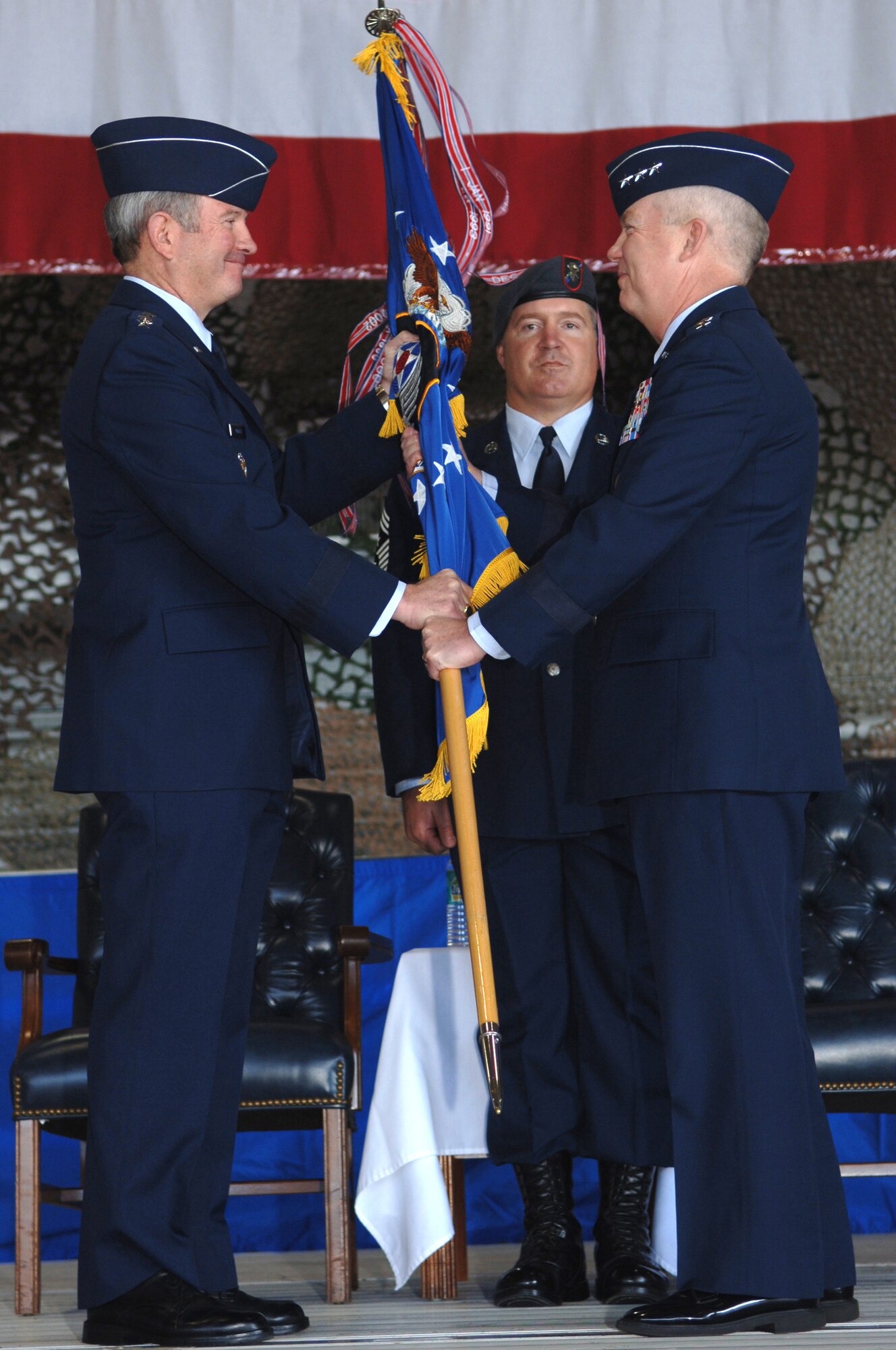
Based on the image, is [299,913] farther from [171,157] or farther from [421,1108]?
[171,157]

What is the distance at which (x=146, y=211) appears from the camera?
2465mm

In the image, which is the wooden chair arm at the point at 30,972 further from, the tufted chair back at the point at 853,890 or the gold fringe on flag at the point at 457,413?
the tufted chair back at the point at 853,890

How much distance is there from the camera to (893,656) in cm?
382

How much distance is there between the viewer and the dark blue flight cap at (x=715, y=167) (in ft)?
7.82

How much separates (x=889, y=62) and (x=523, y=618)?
1.95 m

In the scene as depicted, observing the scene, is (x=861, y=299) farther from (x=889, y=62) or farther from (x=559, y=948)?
(x=559, y=948)

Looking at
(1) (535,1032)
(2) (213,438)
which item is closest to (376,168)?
(2) (213,438)

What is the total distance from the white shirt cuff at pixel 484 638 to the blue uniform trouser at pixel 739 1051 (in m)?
0.30

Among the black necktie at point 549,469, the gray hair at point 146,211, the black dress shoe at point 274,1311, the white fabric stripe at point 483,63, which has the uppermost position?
the white fabric stripe at point 483,63

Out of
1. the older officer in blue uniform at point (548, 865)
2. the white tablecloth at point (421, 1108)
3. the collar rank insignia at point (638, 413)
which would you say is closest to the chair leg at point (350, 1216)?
the white tablecloth at point (421, 1108)

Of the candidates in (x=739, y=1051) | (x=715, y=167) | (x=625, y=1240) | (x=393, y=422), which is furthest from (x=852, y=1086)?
(x=715, y=167)

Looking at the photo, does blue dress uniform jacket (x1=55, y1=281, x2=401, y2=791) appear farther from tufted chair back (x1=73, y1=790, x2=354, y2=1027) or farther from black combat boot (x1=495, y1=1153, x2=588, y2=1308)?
tufted chair back (x1=73, y1=790, x2=354, y2=1027)

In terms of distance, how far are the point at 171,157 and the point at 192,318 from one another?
249mm

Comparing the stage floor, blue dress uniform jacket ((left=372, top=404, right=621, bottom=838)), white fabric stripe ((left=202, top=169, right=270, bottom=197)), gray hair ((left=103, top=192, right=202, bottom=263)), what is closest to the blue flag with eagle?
blue dress uniform jacket ((left=372, top=404, right=621, bottom=838))
